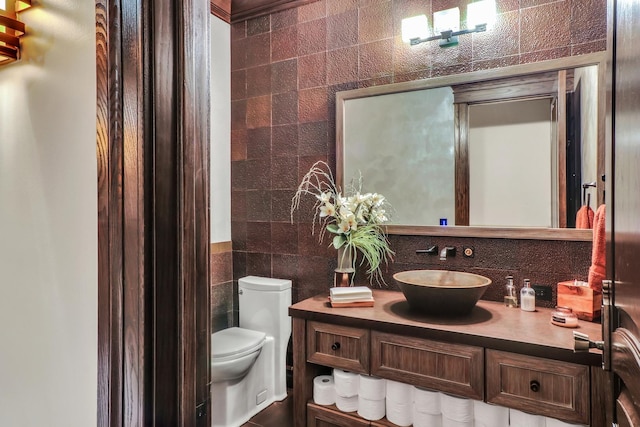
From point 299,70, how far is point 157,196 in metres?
2.27

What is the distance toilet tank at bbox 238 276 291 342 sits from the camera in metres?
2.63

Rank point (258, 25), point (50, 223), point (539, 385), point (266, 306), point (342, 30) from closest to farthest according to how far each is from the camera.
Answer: point (50, 223) < point (539, 385) < point (342, 30) < point (266, 306) < point (258, 25)

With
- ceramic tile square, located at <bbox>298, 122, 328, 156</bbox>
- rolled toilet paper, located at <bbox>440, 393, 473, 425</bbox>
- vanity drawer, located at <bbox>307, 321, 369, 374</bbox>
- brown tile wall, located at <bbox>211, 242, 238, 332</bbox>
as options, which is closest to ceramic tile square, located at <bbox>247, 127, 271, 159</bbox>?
ceramic tile square, located at <bbox>298, 122, 328, 156</bbox>

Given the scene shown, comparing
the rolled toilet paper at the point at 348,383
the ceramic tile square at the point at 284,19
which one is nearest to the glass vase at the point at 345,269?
the rolled toilet paper at the point at 348,383

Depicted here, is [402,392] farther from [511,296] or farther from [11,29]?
[11,29]

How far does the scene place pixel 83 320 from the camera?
78cm

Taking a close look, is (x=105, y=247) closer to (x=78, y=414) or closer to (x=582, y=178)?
(x=78, y=414)

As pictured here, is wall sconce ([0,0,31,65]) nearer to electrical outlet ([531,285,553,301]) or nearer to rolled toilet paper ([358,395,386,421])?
rolled toilet paper ([358,395,386,421])

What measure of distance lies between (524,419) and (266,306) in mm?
1625

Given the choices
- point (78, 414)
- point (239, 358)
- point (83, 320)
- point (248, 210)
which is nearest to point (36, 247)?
point (83, 320)

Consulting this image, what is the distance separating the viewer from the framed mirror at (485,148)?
1.96 meters

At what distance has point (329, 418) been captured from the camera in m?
2.01

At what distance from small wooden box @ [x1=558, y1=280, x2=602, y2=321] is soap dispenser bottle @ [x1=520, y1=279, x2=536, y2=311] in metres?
0.11

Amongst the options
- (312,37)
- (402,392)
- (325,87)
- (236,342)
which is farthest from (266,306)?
(312,37)
